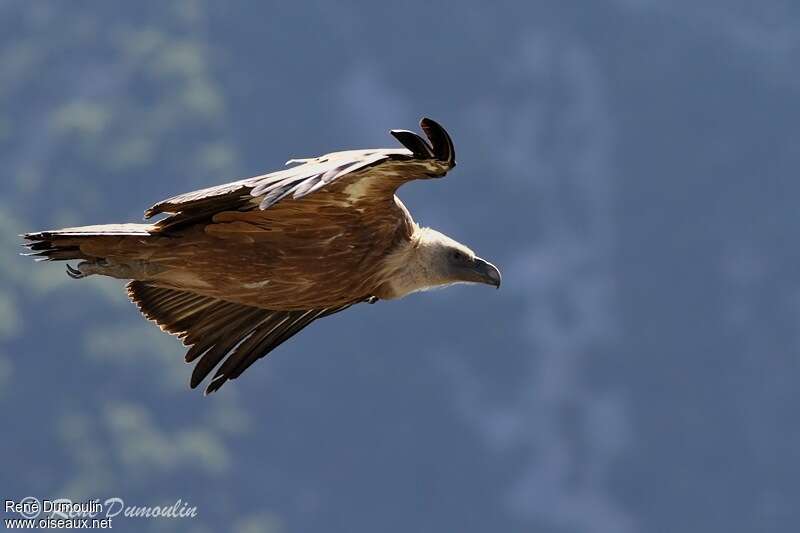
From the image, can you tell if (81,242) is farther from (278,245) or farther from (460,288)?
(460,288)

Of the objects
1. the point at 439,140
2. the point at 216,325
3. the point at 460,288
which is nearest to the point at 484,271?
the point at 216,325

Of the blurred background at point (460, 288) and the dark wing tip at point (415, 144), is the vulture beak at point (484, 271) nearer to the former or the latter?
the dark wing tip at point (415, 144)

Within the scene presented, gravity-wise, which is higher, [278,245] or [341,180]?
[341,180]

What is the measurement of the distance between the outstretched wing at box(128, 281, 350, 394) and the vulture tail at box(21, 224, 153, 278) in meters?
1.06

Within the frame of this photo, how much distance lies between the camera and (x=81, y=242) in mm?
12328

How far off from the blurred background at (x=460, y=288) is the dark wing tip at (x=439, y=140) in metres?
68.9

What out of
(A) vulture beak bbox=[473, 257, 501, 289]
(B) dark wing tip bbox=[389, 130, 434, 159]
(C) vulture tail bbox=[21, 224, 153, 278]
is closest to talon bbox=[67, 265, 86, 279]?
(C) vulture tail bbox=[21, 224, 153, 278]

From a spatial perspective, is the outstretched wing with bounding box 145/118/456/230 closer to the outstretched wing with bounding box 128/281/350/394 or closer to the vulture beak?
the outstretched wing with bounding box 128/281/350/394

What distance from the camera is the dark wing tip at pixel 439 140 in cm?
1111

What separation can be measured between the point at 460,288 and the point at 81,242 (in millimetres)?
81142

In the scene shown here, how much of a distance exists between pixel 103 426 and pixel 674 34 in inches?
1614

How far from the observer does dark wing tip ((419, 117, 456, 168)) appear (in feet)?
36.5

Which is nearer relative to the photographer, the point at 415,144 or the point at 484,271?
the point at 415,144

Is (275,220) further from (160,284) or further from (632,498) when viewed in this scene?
(632,498)
